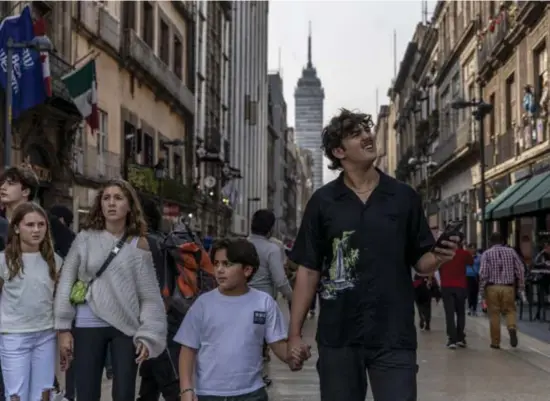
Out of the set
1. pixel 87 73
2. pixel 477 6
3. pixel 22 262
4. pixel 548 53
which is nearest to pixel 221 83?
pixel 477 6

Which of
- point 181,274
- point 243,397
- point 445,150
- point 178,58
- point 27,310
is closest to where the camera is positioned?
point 243,397

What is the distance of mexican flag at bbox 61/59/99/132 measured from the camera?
2005 centimetres

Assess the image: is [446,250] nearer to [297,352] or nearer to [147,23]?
[297,352]

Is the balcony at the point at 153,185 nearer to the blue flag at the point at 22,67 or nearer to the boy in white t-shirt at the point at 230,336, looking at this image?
the blue flag at the point at 22,67

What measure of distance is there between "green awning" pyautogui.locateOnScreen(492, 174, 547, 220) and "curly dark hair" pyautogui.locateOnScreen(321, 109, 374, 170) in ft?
70.0

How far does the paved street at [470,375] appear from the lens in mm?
9438

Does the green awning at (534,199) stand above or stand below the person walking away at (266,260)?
above

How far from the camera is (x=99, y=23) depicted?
2523cm

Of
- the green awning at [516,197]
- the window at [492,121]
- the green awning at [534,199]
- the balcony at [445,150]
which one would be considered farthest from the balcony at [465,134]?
the green awning at [534,199]

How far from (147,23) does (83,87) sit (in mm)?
13220

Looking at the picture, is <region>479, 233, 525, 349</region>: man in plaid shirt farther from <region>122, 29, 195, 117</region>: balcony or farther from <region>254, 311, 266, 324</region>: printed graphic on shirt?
<region>122, 29, 195, 117</region>: balcony

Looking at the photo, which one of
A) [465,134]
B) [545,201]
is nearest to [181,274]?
[545,201]

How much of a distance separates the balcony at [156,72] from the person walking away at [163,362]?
22623 mm

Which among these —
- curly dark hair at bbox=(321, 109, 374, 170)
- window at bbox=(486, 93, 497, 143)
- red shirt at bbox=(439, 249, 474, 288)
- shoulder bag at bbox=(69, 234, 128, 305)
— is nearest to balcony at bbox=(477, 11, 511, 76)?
window at bbox=(486, 93, 497, 143)
